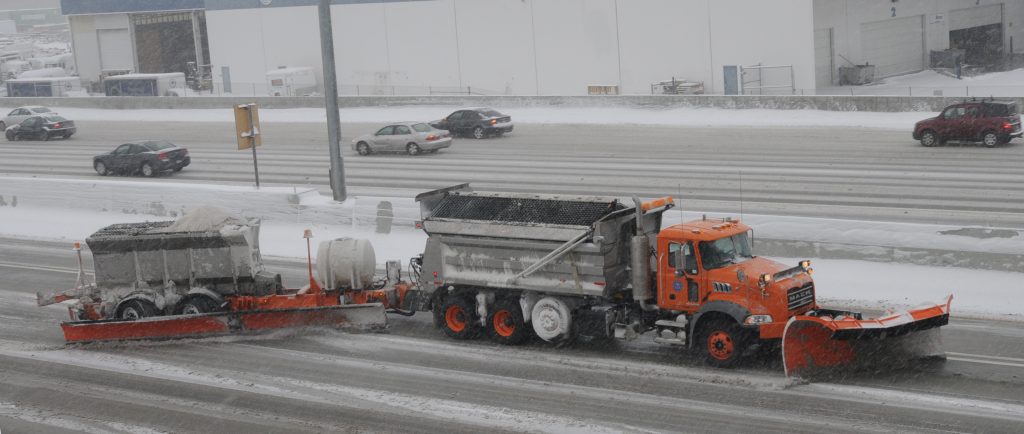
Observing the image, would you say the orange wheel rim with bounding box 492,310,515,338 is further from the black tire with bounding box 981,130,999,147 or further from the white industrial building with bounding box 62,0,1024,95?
the white industrial building with bounding box 62,0,1024,95

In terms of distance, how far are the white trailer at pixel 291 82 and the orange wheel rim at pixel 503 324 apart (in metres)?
49.4

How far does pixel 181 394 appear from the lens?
14.3 meters

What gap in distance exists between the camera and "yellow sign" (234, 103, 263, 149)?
2595cm

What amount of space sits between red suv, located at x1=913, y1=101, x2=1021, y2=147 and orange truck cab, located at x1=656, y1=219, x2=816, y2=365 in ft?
70.4

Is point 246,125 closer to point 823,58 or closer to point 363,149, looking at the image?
point 363,149

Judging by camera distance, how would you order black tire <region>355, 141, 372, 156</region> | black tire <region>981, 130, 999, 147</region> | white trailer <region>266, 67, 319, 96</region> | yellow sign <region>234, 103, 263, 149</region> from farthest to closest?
white trailer <region>266, 67, 319, 96</region> < black tire <region>355, 141, 372, 156</region> < black tire <region>981, 130, 999, 147</region> < yellow sign <region>234, 103, 263, 149</region>

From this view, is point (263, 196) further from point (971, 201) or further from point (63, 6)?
Answer: point (63, 6)

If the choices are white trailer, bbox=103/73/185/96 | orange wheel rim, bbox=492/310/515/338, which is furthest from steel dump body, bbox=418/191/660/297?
white trailer, bbox=103/73/185/96

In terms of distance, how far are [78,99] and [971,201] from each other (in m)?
50.2

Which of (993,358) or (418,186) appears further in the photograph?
(418,186)

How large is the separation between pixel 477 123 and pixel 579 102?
21.9 ft

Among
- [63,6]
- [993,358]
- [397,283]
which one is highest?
[63,6]

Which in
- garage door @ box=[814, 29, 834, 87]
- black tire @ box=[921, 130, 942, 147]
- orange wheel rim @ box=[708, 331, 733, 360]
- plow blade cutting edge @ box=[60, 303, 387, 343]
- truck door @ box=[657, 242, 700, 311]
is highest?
garage door @ box=[814, 29, 834, 87]

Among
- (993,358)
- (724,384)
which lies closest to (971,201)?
(993,358)
